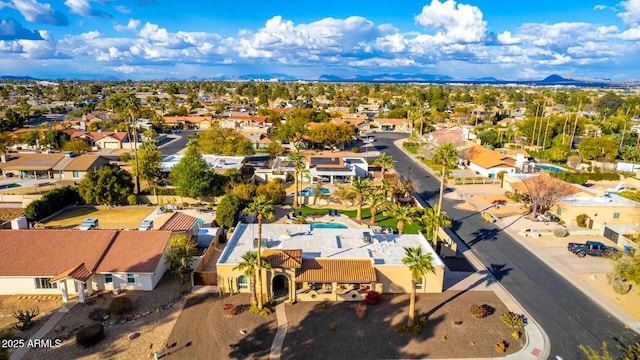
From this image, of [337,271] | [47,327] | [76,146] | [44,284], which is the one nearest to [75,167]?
[76,146]

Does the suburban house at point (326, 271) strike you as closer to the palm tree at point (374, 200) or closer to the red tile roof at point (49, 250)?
the palm tree at point (374, 200)

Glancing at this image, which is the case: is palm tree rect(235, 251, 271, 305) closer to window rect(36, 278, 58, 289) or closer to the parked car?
window rect(36, 278, 58, 289)

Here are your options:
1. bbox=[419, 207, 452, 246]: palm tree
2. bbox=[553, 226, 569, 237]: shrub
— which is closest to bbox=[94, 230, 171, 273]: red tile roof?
bbox=[419, 207, 452, 246]: palm tree

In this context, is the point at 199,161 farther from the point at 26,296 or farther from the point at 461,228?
the point at 461,228

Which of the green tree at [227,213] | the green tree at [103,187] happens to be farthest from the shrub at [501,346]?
the green tree at [103,187]

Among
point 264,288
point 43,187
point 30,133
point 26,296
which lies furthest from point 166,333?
point 30,133
